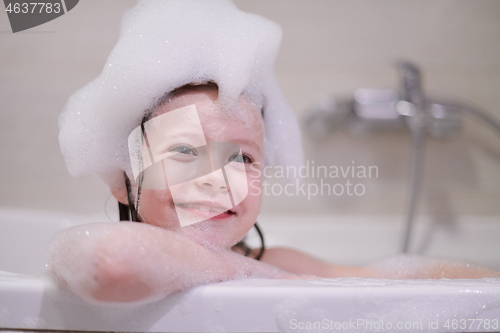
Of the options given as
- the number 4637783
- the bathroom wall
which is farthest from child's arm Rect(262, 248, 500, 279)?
the number 4637783

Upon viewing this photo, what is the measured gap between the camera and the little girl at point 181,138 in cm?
49

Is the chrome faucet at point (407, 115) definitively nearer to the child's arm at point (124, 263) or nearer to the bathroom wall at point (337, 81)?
the bathroom wall at point (337, 81)

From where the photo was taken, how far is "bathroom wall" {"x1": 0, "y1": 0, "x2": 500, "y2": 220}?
604mm

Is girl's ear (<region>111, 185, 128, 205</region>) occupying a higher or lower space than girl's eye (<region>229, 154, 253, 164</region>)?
lower

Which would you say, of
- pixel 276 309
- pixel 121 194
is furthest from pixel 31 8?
pixel 276 309

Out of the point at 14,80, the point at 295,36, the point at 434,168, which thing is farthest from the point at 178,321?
the point at 434,168

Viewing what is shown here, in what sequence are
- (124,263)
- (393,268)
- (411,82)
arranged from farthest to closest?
1. (411,82)
2. (393,268)
3. (124,263)

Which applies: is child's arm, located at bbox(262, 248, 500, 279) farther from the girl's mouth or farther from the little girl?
the girl's mouth

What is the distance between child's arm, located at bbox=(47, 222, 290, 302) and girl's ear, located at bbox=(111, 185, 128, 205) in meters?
0.12

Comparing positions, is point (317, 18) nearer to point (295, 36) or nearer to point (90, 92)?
point (295, 36)

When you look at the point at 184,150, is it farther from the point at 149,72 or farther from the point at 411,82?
the point at 411,82

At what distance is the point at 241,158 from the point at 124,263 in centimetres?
24

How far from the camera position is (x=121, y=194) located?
0.58m

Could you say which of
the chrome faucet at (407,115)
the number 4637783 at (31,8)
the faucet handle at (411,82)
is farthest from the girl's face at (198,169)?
the faucet handle at (411,82)
